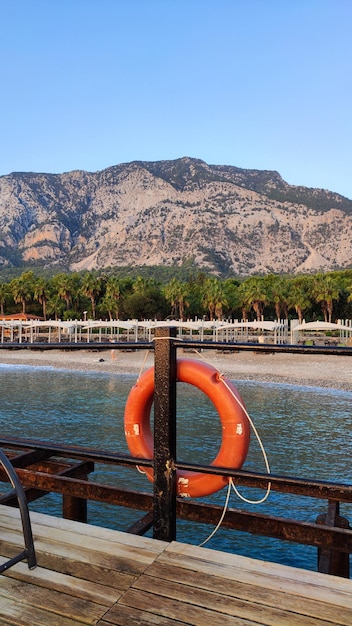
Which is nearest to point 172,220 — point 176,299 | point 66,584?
point 176,299

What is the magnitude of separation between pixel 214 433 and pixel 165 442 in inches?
420

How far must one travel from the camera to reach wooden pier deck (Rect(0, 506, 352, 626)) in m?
1.57

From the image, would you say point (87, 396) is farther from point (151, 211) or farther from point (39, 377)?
point (151, 211)

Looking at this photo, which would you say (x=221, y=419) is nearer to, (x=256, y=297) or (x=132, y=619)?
(x=132, y=619)

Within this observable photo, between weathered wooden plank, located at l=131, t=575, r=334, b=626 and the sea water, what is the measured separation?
180 inches

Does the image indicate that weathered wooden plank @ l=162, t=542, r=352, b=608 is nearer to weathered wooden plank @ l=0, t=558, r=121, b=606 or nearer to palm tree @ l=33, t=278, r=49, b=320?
weathered wooden plank @ l=0, t=558, r=121, b=606

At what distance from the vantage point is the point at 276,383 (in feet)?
76.9

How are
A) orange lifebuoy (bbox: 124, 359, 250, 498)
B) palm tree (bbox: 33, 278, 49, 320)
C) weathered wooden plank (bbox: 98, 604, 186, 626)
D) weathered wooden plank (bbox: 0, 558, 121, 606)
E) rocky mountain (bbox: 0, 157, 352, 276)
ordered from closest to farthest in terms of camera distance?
1. weathered wooden plank (bbox: 98, 604, 186, 626)
2. weathered wooden plank (bbox: 0, 558, 121, 606)
3. orange lifebuoy (bbox: 124, 359, 250, 498)
4. palm tree (bbox: 33, 278, 49, 320)
5. rocky mountain (bbox: 0, 157, 352, 276)

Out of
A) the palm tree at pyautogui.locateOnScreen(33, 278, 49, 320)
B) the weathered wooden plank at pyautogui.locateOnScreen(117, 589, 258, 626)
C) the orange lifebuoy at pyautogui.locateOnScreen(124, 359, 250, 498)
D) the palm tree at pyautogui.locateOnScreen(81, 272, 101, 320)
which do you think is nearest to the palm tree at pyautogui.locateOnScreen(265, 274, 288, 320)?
the palm tree at pyautogui.locateOnScreen(81, 272, 101, 320)

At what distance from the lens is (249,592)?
171 cm

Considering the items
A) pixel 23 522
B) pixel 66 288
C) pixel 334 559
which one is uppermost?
pixel 66 288

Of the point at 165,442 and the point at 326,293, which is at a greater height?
the point at 326,293

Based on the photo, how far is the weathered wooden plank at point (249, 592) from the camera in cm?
159

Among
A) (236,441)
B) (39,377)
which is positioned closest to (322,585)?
(236,441)
